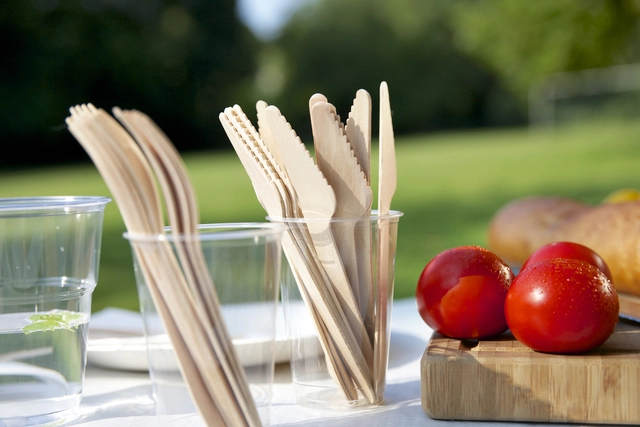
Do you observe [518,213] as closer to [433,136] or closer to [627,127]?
[627,127]

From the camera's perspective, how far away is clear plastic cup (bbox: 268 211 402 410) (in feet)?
1.95

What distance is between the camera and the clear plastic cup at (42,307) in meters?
0.59

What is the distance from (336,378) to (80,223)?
0.87ft

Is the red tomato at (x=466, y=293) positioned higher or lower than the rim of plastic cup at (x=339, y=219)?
lower

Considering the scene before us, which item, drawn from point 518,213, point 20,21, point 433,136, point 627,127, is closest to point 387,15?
point 433,136

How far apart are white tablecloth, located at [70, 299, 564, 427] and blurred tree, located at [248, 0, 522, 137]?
16.3 meters

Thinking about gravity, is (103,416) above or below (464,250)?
below

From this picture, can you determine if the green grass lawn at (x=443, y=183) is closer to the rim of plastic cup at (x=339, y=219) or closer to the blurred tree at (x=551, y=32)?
the blurred tree at (x=551, y=32)

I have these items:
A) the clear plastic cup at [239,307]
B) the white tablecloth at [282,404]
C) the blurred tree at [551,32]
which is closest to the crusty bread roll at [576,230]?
the white tablecloth at [282,404]

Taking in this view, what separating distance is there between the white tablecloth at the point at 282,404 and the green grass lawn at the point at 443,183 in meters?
2.43

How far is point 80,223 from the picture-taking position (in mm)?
614

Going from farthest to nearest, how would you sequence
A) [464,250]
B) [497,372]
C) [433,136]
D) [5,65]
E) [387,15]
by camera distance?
[387,15]
[433,136]
[5,65]
[464,250]
[497,372]

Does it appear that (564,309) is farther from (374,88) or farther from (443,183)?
(374,88)

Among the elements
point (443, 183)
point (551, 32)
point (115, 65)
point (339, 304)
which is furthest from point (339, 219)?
point (115, 65)
